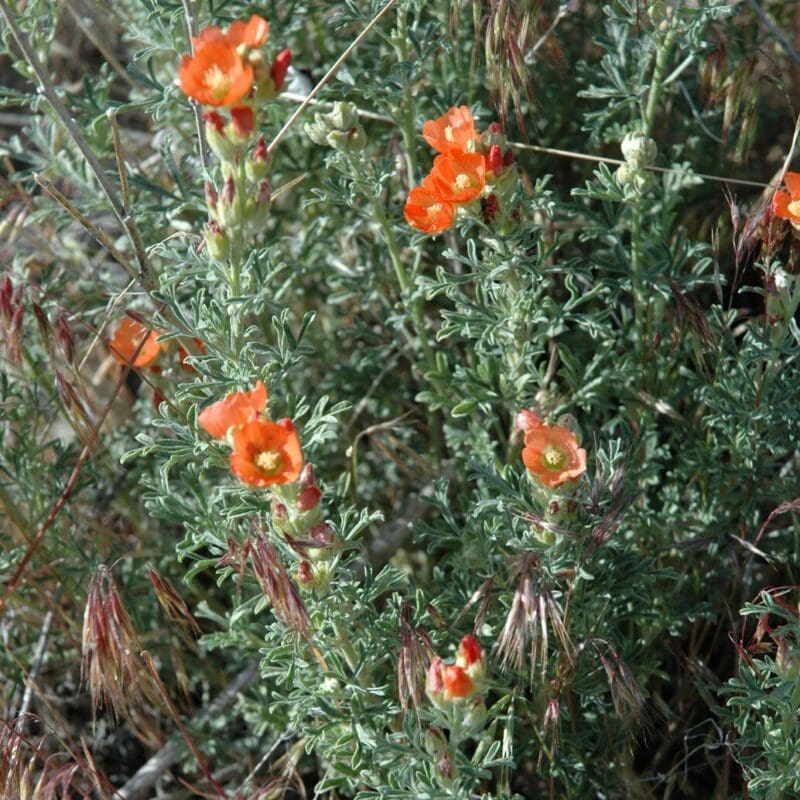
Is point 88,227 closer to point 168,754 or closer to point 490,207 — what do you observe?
point 490,207

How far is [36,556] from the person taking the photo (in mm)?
2617

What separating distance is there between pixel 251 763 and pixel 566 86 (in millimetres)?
2026

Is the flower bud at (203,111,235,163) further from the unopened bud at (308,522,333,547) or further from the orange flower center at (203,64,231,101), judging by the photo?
the unopened bud at (308,522,333,547)

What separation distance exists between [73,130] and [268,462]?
771mm

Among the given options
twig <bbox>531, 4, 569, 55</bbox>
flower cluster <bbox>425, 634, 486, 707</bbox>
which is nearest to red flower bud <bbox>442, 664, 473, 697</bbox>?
flower cluster <bbox>425, 634, 486, 707</bbox>

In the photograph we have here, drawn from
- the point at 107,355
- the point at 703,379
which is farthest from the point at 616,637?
the point at 107,355

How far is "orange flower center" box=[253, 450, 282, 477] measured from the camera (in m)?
1.75

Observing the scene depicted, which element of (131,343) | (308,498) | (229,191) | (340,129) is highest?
(229,191)

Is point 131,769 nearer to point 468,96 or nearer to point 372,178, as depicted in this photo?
point 372,178

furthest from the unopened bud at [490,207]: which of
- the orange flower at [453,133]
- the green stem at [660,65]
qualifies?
the green stem at [660,65]

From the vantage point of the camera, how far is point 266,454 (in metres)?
1.76

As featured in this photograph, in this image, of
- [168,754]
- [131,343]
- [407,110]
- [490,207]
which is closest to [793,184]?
[490,207]

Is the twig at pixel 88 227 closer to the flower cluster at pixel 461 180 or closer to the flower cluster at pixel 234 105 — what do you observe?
the flower cluster at pixel 234 105

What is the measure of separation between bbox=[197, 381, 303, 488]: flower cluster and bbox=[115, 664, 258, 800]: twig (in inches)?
42.9
